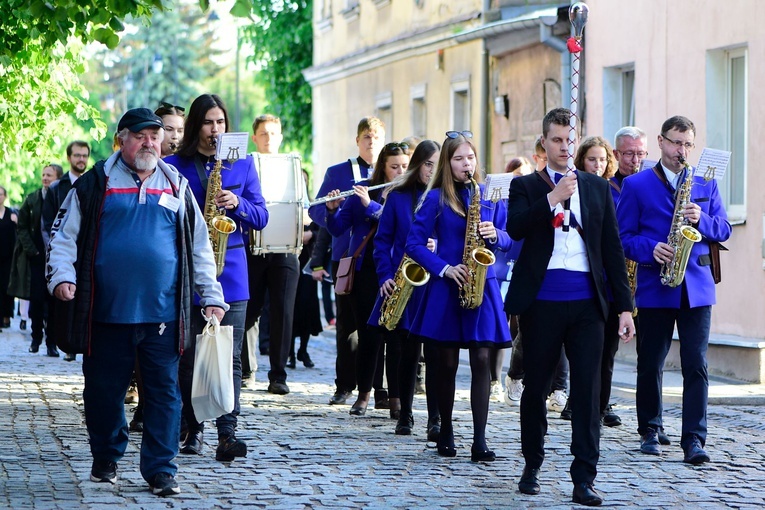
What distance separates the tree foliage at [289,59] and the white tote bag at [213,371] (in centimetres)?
2831

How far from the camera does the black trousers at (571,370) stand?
8.22 meters

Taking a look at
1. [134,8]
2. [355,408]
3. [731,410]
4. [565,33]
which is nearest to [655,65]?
[565,33]

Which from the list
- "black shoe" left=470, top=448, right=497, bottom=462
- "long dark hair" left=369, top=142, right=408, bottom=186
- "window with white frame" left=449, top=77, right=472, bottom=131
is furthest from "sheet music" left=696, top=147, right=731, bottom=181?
"window with white frame" left=449, top=77, right=472, bottom=131

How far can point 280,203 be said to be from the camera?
1259 cm

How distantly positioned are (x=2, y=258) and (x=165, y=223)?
13670mm

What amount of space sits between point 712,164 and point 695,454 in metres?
1.76

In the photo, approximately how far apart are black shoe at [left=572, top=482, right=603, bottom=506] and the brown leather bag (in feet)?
13.8

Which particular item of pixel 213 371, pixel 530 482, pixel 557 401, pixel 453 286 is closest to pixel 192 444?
pixel 213 371

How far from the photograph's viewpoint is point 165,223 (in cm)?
839

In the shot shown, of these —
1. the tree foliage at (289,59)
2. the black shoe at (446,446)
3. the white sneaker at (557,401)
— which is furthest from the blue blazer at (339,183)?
the tree foliage at (289,59)

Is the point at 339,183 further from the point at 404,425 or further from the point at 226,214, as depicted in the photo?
the point at 226,214

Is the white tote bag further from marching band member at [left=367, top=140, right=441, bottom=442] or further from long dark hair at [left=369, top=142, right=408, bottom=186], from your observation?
long dark hair at [left=369, top=142, right=408, bottom=186]

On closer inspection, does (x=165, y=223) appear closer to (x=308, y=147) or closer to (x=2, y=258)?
(x=2, y=258)

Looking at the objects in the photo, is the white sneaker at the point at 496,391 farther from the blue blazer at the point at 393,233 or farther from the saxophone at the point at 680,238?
the saxophone at the point at 680,238
